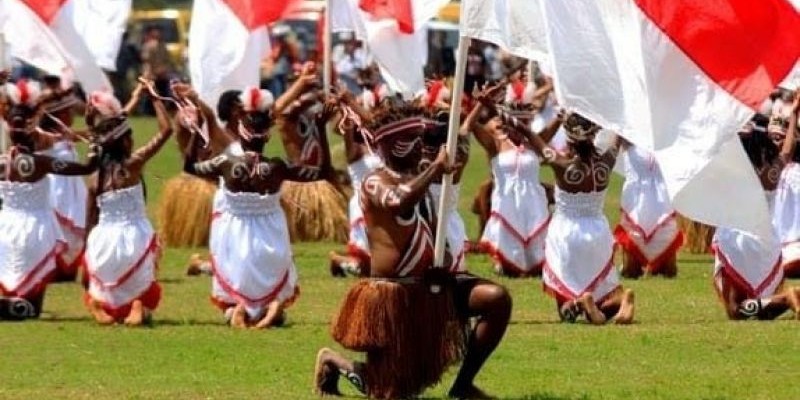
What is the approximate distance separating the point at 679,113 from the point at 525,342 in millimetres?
4127

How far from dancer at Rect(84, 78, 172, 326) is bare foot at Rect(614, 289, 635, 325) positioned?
3.37 m

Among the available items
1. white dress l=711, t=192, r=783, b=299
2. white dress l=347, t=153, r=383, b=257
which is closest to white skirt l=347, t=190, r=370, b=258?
white dress l=347, t=153, r=383, b=257

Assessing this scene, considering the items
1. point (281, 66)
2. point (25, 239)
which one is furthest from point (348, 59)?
point (25, 239)

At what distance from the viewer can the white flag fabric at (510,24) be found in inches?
543

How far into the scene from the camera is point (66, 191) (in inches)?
887

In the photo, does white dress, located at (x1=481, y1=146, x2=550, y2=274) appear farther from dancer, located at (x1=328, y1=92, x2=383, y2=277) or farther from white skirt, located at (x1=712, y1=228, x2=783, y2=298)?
white skirt, located at (x1=712, y1=228, x2=783, y2=298)

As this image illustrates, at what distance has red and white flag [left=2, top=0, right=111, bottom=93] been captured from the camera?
65.3ft

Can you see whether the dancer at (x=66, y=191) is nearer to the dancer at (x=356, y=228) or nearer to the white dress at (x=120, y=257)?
the dancer at (x=356, y=228)

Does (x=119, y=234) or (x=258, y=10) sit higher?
(x=258, y=10)

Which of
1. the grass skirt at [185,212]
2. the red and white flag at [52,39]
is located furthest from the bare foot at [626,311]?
the grass skirt at [185,212]

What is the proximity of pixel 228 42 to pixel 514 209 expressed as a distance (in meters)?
3.14

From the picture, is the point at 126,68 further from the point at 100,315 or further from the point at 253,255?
the point at 253,255

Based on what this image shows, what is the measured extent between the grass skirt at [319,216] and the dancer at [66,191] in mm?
2774

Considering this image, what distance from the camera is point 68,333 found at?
17.7m
